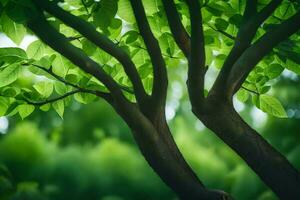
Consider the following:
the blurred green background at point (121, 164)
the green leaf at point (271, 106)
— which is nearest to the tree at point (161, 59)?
the green leaf at point (271, 106)

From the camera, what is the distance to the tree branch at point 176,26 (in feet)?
2.83

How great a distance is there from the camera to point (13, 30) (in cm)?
87

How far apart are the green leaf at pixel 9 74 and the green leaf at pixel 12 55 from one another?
21mm

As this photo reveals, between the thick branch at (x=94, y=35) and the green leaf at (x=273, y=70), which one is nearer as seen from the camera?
the thick branch at (x=94, y=35)

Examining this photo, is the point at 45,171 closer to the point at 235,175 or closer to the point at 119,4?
the point at 235,175

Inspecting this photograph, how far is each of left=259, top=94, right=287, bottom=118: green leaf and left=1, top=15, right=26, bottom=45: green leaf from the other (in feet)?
1.98

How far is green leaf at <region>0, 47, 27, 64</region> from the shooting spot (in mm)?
890

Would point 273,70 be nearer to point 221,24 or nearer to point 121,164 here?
point 221,24

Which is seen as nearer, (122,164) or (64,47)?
(64,47)

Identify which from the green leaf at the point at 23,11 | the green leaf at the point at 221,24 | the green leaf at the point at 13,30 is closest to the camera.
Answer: the green leaf at the point at 23,11

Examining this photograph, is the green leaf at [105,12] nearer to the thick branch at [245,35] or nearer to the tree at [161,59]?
the tree at [161,59]

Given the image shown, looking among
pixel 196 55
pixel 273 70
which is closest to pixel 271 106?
pixel 273 70

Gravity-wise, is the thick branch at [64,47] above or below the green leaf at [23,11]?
below

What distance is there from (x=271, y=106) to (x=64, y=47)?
0.56 meters
